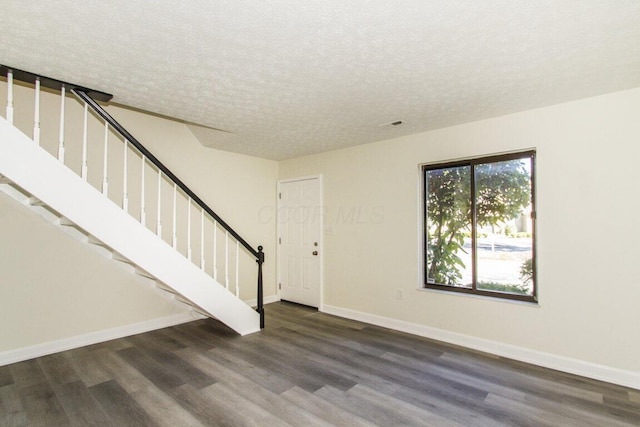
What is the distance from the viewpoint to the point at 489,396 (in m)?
2.46

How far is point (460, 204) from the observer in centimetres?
367

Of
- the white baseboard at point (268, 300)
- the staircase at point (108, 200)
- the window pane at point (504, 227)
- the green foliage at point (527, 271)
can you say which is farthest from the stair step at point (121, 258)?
the green foliage at point (527, 271)

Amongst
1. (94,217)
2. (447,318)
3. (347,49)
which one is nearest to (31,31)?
(94,217)

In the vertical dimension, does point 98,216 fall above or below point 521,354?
above

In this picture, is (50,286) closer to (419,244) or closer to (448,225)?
(419,244)

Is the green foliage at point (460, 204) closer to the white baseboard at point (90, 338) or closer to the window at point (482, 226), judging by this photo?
the window at point (482, 226)

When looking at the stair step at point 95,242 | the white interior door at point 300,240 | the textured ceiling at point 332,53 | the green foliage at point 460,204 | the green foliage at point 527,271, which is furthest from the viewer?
the white interior door at point 300,240

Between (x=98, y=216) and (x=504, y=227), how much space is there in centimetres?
394

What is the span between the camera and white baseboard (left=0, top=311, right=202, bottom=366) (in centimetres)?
302

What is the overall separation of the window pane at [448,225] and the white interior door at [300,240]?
173 centimetres

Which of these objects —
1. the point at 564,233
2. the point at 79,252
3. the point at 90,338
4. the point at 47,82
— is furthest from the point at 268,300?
the point at 564,233

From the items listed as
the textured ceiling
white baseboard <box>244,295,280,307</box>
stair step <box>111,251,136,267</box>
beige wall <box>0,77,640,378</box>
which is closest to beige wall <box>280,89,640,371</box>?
beige wall <box>0,77,640,378</box>

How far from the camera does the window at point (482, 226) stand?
3.21 m

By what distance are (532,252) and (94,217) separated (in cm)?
410
